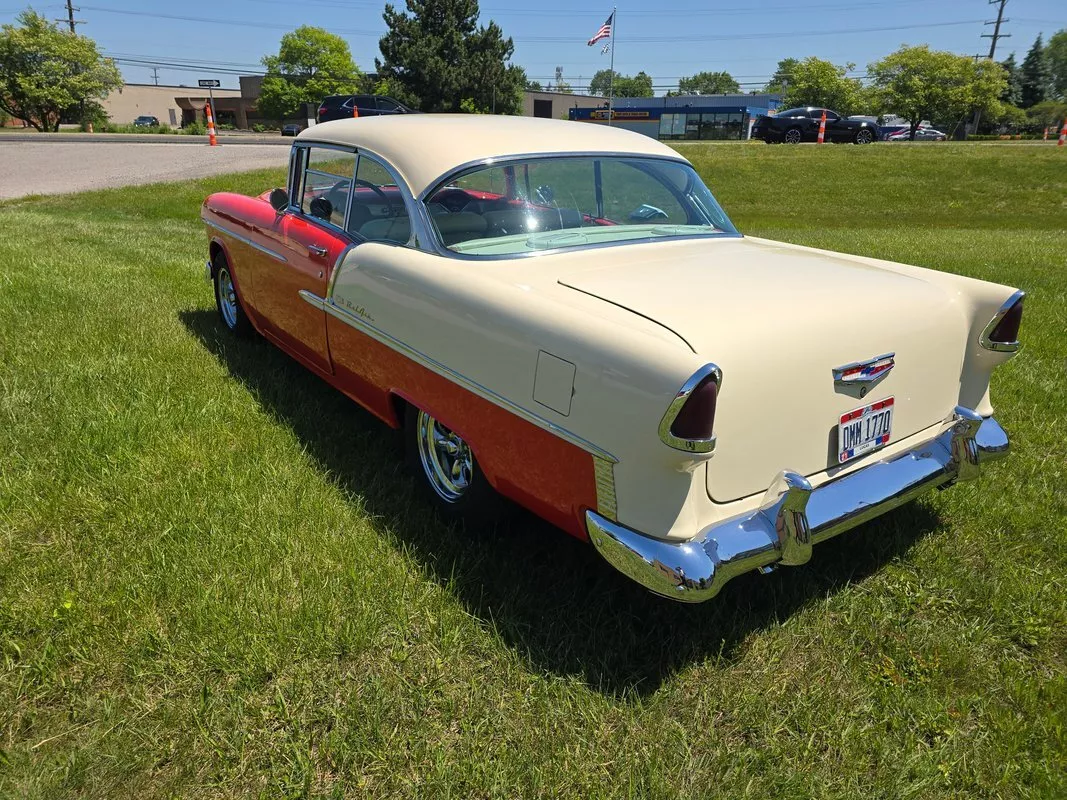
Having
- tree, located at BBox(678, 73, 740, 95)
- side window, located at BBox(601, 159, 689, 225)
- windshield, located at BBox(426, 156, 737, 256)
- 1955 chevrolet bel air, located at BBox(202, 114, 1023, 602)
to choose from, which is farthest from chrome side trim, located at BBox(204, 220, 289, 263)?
tree, located at BBox(678, 73, 740, 95)

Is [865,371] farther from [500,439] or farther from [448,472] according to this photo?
[448,472]

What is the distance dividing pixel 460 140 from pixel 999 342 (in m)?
2.28

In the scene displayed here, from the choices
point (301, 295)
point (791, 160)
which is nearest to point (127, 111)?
point (791, 160)

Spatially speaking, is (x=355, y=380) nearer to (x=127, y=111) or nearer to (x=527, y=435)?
(x=527, y=435)

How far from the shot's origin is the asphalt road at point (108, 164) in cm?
1443

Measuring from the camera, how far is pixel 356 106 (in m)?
21.8

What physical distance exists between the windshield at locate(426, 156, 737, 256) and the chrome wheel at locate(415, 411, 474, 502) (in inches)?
28.9

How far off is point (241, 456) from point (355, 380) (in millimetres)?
682

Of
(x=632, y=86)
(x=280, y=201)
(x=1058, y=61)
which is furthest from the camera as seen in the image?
(x=632, y=86)

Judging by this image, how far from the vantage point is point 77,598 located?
2.51 meters

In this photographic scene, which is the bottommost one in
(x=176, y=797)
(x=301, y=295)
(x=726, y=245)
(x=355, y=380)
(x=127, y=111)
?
(x=176, y=797)

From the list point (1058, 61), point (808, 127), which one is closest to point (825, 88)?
point (1058, 61)

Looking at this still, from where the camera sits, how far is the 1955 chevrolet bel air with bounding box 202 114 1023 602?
6.61 ft

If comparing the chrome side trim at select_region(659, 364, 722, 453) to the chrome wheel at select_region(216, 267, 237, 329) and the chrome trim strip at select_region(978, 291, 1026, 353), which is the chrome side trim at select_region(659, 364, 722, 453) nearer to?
the chrome trim strip at select_region(978, 291, 1026, 353)
